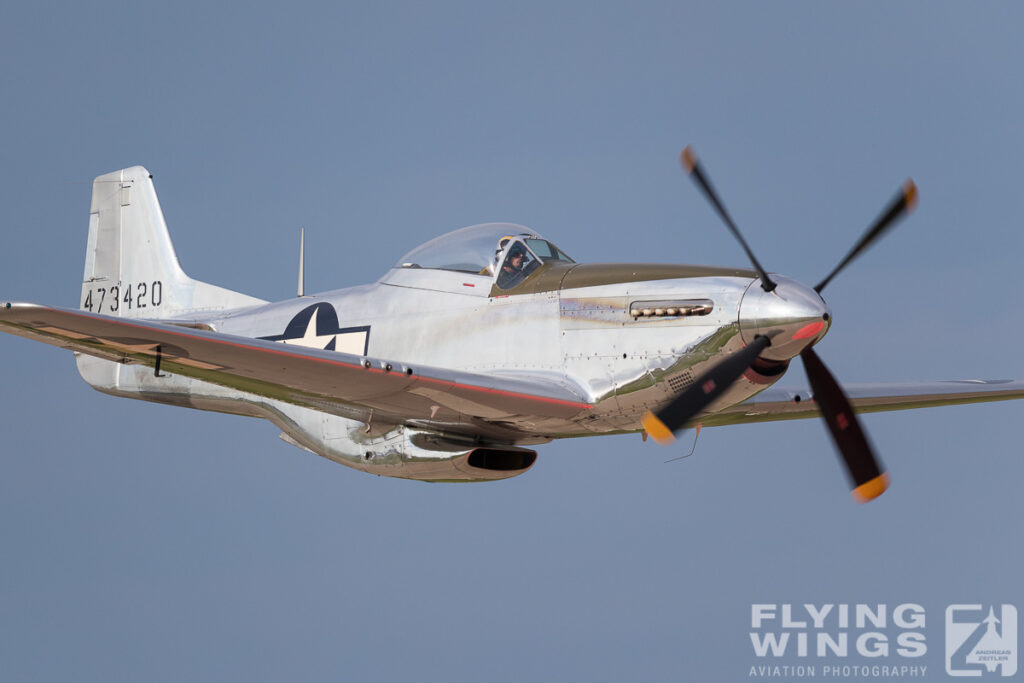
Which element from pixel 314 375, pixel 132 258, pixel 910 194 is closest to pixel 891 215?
pixel 910 194

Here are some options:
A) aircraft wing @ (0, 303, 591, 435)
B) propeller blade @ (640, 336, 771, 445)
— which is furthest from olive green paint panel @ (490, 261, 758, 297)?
aircraft wing @ (0, 303, 591, 435)

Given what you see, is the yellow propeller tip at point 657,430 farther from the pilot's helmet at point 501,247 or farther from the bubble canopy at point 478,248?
the pilot's helmet at point 501,247

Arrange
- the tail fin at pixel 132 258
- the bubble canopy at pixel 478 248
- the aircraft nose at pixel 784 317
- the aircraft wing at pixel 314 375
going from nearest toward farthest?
the aircraft wing at pixel 314 375 < the aircraft nose at pixel 784 317 < the bubble canopy at pixel 478 248 < the tail fin at pixel 132 258

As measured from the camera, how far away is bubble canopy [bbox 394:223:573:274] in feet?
42.4

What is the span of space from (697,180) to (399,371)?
3.34 metres

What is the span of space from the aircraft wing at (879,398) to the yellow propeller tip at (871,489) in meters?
2.19

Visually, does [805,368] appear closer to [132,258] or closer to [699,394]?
[699,394]

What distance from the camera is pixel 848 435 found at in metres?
11.9

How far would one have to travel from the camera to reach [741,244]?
437 inches

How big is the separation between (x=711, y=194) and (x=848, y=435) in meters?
2.70

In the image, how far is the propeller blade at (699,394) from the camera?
10.7 m

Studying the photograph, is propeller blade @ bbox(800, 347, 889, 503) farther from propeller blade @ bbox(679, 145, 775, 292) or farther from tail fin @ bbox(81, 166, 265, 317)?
tail fin @ bbox(81, 166, 265, 317)

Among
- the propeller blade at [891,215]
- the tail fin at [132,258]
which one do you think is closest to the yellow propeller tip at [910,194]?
the propeller blade at [891,215]

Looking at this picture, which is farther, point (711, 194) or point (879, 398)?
point (879, 398)
